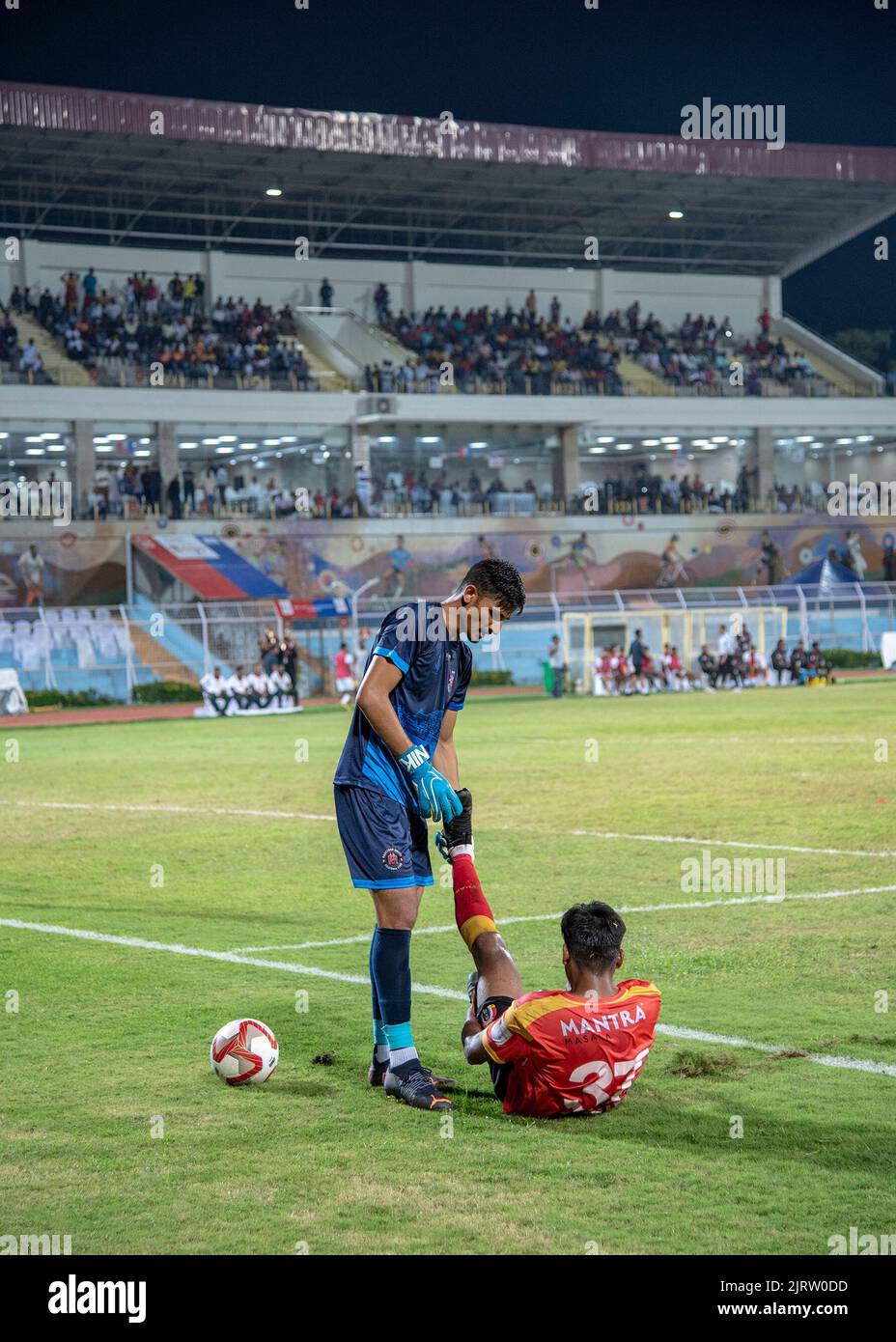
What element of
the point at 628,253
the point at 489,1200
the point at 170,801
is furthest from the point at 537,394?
the point at 489,1200

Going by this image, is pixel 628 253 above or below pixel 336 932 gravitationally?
above

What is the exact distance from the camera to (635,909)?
408 inches

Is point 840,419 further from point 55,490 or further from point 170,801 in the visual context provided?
point 170,801

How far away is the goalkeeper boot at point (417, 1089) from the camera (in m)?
6.16

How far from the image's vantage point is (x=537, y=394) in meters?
56.8

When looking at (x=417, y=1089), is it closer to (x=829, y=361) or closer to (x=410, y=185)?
(x=410, y=185)

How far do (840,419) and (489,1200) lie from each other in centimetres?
5871

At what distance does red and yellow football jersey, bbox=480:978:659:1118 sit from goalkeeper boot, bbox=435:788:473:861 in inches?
29.2

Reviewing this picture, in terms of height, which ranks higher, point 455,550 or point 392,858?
point 455,550

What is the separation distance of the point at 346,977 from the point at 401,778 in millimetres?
2467

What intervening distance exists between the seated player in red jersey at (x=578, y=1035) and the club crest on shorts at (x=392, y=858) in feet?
2.34
